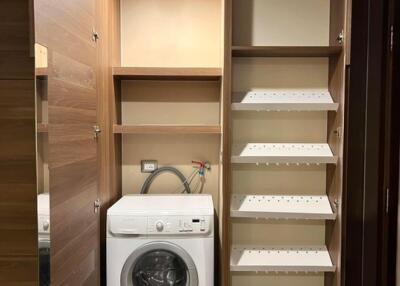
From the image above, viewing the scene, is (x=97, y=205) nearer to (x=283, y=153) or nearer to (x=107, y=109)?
(x=107, y=109)

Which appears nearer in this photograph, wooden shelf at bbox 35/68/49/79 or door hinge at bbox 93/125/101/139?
wooden shelf at bbox 35/68/49/79

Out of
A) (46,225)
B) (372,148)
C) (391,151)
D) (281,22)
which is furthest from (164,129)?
(391,151)

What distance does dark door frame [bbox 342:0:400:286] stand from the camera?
1300 mm

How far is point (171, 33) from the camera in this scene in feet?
8.73

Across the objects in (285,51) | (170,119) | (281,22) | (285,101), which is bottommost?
(170,119)

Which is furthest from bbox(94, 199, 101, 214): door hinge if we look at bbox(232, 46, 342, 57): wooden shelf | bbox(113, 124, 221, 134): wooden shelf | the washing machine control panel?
bbox(232, 46, 342, 57): wooden shelf

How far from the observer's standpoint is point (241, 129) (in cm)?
236

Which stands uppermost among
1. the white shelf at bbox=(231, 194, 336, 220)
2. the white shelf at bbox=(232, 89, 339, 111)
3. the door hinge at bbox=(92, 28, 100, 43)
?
the door hinge at bbox=(92, 28, 100, 43)

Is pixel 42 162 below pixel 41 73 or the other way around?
below

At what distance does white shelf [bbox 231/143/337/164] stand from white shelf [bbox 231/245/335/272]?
604mm

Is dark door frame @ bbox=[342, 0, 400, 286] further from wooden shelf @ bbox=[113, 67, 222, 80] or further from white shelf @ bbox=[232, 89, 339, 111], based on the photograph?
wooden shelf @ bbox=[113, 67, 222, 80]

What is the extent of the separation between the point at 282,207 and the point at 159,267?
0.86 m

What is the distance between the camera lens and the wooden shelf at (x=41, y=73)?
1.32 meters

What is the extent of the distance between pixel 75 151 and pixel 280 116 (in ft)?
4.35
